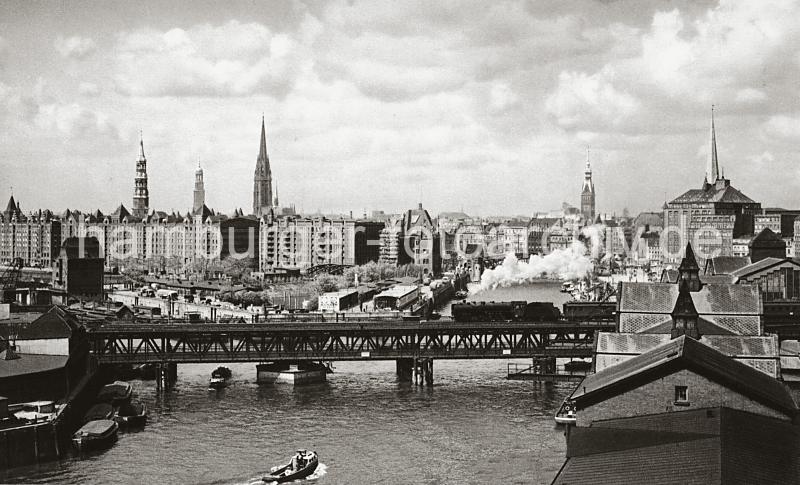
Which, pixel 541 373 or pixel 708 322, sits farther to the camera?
pixel 541 373

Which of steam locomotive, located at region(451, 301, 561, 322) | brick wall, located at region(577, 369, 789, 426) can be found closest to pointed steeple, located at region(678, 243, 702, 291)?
brick wall, located at region(577, 369, 789, 426)

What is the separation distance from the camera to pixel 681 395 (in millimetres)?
37531

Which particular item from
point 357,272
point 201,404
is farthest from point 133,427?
point 357,272

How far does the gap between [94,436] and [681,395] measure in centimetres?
3096

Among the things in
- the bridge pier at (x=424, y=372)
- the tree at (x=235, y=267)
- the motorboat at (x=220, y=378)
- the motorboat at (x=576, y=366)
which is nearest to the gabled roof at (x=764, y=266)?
the motorboat at (x=576, y=366)

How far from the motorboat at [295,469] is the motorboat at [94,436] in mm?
11198

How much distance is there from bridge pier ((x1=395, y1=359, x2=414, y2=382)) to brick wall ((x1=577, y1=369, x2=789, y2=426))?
39929 millimetres

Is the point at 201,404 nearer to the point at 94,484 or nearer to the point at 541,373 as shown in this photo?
the point at 94,484

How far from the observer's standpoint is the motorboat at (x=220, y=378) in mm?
72062

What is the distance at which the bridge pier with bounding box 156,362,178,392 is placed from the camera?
71.6m

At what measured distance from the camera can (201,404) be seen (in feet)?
218

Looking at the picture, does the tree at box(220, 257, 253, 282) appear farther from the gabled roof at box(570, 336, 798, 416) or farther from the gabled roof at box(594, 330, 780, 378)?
the gabled roof at box(570, 336, 798, 416)

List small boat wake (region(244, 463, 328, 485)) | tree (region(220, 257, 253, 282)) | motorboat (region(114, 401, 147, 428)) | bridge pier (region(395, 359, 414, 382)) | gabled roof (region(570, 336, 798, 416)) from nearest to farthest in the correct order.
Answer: gabled roof (region(570, 336, 798, 416)), small boat wake (region(244, 463, 328, 485)), motorboat (region(114, 401, 147, 428)), bridge pier (region(395, 359, 414, 382)), tree (region(220, 257, 253, 282))

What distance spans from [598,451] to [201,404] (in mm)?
37110
